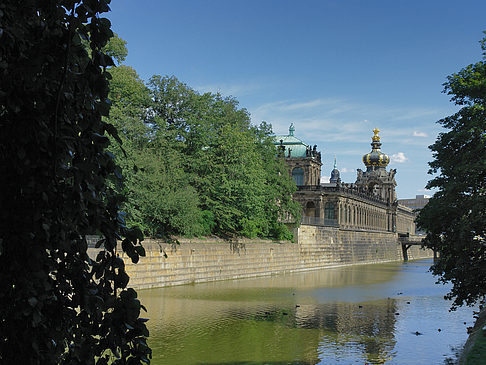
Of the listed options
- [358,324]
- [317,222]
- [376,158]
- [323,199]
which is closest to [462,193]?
[358,324]

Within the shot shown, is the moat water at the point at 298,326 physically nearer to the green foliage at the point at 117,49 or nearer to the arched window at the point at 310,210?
the green foliage at the point at 117,49

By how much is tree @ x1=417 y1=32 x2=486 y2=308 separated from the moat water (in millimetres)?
2770

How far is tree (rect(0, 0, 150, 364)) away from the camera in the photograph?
3430mm

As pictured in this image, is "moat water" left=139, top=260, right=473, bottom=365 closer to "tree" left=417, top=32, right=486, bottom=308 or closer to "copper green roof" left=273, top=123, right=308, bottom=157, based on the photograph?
"tree" left=417, top=32, right=486, bottom=308

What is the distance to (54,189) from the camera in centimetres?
356

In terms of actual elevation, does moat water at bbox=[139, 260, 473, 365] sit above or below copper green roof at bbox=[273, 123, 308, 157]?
below

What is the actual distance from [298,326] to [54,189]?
2150cm

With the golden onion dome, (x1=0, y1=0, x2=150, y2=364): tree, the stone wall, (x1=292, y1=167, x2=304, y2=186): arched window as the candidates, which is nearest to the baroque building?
(x1=292, y1=167, x2=304, y2=186): arched window

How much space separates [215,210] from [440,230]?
24444 mm

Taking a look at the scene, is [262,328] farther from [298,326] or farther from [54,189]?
[54,189]

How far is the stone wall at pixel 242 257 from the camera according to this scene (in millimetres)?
35875

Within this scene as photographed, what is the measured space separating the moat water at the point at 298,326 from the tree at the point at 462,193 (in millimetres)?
2770

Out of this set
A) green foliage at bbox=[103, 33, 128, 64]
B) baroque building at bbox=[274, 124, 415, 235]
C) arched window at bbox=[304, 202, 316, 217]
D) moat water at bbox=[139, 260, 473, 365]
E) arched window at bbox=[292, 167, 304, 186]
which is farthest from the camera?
arched window at bbox=[292, 167, 304, 186]

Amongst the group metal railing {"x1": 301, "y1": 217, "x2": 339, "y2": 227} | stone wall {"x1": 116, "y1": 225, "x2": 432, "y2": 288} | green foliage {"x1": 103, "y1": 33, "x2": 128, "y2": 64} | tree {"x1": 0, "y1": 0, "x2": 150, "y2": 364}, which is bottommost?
stone wall {"x1": 116, "y1": 225, "x2": 432, "y2": 288}
